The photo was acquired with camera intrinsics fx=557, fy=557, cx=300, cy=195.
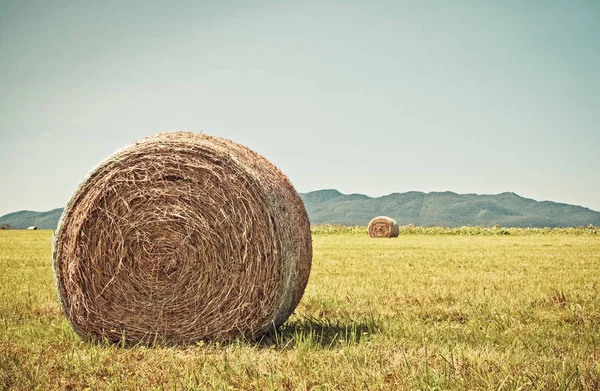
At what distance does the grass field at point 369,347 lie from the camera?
13.8 feet

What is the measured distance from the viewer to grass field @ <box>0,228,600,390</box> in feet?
13.8

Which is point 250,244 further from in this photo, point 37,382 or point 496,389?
point 496,389

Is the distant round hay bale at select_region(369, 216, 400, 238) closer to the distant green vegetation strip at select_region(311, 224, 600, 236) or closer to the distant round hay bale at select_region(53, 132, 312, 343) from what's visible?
the distant green vegetation strip at select_region(311, 224, 600, 236)

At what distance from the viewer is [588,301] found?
770 centimetres

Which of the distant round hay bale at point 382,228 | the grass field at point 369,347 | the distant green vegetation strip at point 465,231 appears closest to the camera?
the grass field at point 369,347

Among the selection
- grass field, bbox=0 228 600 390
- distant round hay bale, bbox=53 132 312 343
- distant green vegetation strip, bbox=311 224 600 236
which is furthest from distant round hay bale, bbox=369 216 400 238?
distant round hay bale, bbox=53 132 312 343

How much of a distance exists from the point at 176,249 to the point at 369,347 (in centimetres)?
221

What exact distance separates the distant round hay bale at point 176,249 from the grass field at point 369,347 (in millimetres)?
319

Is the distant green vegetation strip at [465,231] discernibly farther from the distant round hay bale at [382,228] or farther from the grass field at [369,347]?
the grass field at [369,347]

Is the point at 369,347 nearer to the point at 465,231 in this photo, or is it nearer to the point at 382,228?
the point at 382,228

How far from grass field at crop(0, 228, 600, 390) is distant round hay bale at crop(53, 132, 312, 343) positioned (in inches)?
12.5

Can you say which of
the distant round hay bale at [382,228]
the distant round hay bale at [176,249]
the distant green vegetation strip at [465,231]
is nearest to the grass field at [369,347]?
the distant round hay bale at [176,249]

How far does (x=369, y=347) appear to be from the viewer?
519 cm

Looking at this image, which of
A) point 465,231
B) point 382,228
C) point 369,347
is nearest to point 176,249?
point 369,347
